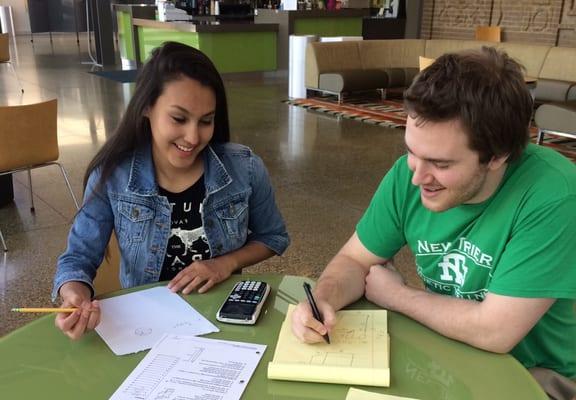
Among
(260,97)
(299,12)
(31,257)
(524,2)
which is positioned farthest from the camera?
(524,2)

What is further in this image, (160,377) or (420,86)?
(420,86)

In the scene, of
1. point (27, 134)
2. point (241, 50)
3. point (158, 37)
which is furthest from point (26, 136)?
point (158, 37)

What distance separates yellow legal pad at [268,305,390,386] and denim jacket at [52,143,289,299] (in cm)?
46

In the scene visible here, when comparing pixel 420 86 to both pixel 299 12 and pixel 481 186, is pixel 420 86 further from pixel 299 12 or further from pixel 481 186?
pixel 299 12

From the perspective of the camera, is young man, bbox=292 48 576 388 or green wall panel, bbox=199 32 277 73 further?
green wall panel, bbox=199 32 277 73

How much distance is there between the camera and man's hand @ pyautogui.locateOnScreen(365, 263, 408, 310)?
4.32 feet

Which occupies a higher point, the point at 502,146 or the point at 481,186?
the point at 502,146

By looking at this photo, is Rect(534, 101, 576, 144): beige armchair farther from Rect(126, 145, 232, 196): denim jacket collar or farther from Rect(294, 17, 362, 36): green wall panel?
Rect(294, 17, 362, 36): green wall panel

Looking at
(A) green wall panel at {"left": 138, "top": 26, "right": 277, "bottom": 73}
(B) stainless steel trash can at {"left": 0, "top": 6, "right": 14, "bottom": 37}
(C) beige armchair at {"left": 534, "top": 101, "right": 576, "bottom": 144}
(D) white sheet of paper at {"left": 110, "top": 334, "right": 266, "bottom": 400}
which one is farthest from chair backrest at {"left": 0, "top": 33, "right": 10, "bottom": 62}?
(B) stainless steel trash can at {"left": 0, "top": 6, "right": 14, "bottom": 37}

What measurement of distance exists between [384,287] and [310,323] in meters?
0.27

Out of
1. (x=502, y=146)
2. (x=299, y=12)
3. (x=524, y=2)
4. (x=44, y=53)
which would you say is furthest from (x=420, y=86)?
(x=44, y=53)

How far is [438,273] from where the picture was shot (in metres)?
1.37

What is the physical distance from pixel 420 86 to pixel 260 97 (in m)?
7.97

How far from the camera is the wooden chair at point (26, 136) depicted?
3264 millimetres
